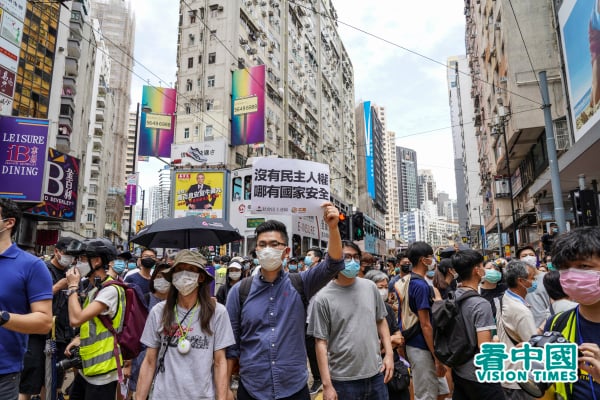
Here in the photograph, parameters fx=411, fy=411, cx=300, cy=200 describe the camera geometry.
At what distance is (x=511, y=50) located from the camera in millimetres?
21859

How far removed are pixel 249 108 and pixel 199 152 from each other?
195 inches

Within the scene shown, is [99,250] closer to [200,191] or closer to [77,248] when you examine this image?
[77,248]

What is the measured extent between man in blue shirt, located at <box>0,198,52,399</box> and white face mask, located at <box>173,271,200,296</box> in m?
0.80

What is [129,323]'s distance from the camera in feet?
12.1

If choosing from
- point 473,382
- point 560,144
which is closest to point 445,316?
point 473,382

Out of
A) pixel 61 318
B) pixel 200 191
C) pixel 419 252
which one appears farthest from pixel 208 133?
pixel 419 252

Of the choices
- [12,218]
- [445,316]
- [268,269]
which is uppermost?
[12,218]

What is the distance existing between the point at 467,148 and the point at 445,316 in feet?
224

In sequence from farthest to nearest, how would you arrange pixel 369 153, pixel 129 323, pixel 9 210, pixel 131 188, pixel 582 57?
pixel 369 153 → pixel 131 188 → pixel 582 57 → pixel 129 323 → pixel 9 210

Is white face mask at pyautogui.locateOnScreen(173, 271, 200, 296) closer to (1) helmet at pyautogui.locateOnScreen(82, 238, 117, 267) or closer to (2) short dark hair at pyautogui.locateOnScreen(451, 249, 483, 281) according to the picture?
(1) helmet at pyautogui.locateOnScreen(82, 238, 117, 267)

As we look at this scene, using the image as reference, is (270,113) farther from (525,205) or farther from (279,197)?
(279,197)

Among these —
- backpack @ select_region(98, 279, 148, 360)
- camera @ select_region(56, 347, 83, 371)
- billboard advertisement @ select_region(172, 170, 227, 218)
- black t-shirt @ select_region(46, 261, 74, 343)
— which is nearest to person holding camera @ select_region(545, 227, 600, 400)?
backpack @ select_region(98, 279, 148, 360)

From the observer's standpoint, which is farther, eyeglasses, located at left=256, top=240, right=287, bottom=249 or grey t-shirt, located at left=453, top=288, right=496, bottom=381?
grey t-shirt, located at left=453, top=288, right=496, bottom=381

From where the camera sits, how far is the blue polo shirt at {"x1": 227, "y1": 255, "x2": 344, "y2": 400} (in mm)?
2771
